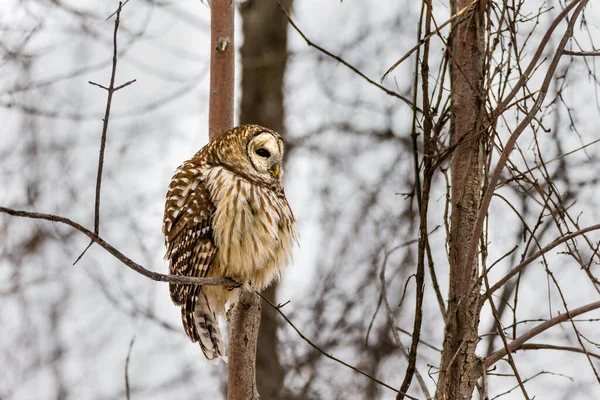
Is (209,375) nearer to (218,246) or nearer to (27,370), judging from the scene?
(27,370)

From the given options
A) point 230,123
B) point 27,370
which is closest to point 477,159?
point 230,123

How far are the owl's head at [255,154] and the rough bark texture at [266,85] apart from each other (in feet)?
11.9

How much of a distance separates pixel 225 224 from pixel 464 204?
1.16 m

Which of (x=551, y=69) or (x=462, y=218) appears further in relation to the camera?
(x=462, y=218)

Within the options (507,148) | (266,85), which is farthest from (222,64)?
(266,85)

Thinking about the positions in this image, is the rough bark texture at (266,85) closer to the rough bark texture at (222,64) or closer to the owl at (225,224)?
the owl at (225,224)

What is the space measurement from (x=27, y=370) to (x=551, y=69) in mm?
7220

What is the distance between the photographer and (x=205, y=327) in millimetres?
3895

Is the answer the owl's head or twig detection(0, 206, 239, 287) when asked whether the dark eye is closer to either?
the owl's head

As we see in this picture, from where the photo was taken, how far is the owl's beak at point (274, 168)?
149 inches

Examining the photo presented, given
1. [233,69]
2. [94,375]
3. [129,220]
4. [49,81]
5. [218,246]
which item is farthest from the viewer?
[94,375]

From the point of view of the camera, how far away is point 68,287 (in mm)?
9367

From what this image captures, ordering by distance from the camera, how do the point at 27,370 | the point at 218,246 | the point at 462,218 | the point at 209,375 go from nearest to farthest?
the point at 462,218, the point at 218,246, the point at 209,375, the point at 27,370

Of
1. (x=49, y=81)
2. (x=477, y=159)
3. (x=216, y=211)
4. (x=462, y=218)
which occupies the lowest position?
(x=462, y=218)
